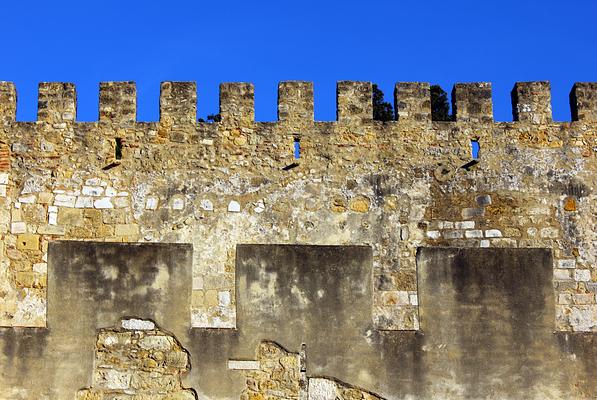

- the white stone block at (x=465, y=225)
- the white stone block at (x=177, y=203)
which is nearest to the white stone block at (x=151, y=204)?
the white stone block at (x=177, y=203)

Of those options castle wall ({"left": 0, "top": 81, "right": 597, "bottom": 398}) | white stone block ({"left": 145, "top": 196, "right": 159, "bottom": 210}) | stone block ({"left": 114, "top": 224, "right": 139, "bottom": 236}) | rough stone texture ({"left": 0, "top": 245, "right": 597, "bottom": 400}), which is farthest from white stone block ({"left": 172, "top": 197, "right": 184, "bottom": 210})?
rough stone texture ({"left": 0, "top": 245, "right": 597, "bottom": 400})

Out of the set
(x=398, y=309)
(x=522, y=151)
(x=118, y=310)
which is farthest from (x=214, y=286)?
(x=118, y=310)

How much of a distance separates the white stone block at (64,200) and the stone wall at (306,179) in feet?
0.07

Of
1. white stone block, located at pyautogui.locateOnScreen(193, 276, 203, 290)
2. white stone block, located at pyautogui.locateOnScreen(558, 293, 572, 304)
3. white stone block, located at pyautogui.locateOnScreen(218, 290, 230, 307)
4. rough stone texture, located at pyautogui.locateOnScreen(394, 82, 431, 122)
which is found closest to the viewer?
white stone block, located at pyautogui.locateOnScreen(218, 290, 230, 307)

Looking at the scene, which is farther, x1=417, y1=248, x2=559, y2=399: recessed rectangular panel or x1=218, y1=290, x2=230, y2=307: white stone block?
x1=218, y1=290, x2=230, y2=307: white stone block

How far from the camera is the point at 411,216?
1262 centimetres

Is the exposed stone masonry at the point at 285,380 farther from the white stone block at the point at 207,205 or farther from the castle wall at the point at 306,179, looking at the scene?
the white stone block at the point at 207,205

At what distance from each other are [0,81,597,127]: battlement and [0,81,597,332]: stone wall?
0.02 metres

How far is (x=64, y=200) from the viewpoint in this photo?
1260 cm

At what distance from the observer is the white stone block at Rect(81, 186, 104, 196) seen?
1265 centimetres

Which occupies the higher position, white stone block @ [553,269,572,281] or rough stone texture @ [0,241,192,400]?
white stone block @ [553,269,572,281]

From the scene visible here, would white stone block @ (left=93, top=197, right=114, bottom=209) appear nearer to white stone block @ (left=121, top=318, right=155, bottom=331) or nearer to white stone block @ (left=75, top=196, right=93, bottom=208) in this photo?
white stone block @ (left=75, top=196, right=93, bottom=208)

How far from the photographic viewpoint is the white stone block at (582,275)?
12.4 metres

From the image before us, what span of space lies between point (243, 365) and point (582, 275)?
8.44 m
